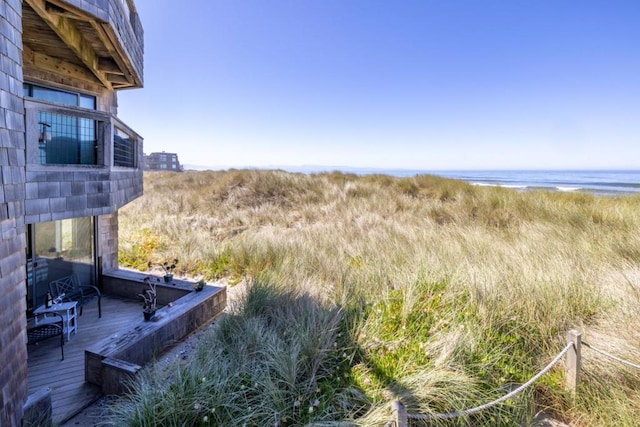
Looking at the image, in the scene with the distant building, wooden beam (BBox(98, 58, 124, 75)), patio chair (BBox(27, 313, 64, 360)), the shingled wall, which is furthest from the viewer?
the distant building

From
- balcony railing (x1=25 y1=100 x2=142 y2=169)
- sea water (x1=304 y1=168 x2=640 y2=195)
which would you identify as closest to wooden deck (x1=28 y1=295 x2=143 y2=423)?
balcony railing (x1=25 y1=100 x2=142 y2=169)

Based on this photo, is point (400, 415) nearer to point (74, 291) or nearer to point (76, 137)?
point (76, 137)

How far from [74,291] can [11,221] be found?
3.94 metres

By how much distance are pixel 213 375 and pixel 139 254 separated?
726 centimetres

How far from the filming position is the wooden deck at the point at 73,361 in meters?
3.44

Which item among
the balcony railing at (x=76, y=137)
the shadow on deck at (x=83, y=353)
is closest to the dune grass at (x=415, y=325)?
the shadow on deck at (x=83, y=353)

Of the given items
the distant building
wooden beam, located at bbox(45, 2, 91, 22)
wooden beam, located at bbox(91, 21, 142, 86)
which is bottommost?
wooden beam, located at bbox(45, 2, 91, 22)

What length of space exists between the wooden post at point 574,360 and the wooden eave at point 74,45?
21.7ft

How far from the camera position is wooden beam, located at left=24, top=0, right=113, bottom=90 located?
3.61 meters

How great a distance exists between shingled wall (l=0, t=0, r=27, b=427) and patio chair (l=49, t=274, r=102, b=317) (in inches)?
116

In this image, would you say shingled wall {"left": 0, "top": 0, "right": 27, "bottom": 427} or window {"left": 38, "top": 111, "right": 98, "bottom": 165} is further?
window {"left": 38, "top": 111, "right": 98, "bottom": 165}

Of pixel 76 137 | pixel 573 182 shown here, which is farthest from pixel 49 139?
pixel 573 182

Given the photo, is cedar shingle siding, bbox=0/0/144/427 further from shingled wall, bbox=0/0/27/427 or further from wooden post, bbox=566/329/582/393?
wooden post, bbox=566/329/582/393

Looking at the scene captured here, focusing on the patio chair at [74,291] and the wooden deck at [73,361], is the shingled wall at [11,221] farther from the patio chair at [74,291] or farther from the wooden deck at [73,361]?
the patio chair at [74,291]
